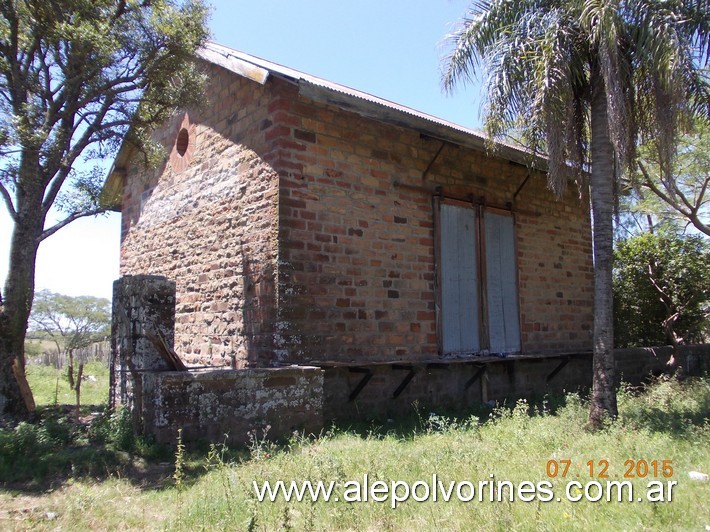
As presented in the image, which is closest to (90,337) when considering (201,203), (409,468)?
(201,203)

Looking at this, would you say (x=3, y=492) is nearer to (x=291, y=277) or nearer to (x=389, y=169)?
(x=291, y=277)

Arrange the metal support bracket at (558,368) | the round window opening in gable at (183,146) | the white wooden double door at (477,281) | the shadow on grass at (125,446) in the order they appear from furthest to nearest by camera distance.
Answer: the metal support bracket at (558,368) < the round window opening in gable at (183,146) < the white wooden double door at (477,281) < the shadow on grass at (125,446)

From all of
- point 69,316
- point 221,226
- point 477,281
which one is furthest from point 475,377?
point 69,316

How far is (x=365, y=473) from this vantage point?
179 inches

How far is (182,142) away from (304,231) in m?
3.92

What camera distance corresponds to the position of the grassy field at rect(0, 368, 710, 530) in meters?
3.65

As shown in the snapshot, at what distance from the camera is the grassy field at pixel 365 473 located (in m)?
3.65

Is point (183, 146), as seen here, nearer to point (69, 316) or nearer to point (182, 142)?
point (182, 142)

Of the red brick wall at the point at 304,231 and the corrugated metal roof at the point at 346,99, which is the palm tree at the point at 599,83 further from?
the red brick wall at the point at 304,231

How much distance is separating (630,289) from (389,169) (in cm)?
716

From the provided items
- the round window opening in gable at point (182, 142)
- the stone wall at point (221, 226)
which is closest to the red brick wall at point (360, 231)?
the stone wall at point (221, 226)

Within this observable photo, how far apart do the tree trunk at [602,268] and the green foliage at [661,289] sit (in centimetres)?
598

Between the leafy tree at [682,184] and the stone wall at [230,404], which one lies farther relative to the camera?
the leafy tree at [682,184]

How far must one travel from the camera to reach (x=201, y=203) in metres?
8.52
